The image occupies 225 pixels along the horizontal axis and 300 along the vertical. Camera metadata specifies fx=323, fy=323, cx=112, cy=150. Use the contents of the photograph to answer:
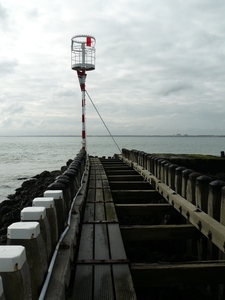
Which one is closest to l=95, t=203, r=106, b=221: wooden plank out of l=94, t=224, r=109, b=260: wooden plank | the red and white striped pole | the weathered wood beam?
l=94, t=224, r=109, b=260: wooden plank

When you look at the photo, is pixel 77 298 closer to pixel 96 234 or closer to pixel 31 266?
pixel 31 266

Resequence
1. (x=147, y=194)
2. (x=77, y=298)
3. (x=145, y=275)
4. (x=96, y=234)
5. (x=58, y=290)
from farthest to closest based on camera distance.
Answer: (x=147, y=194) → (x=96, y=234) → (x=145, y=275) → (x=77, y=298) → (x=58, y=290)

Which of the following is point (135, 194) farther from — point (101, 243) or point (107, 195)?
point (101, 243)

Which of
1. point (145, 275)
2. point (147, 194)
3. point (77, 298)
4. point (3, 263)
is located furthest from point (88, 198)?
point (3, 263)

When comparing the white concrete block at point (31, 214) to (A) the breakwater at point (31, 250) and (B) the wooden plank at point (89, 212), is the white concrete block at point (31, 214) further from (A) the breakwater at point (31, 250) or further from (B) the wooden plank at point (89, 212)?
(B) the wooden plank at point (89, 212)

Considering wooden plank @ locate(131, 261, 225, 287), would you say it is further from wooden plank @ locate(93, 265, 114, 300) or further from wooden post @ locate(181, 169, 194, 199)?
wooden post @ locate(181, 169, 194, 199)

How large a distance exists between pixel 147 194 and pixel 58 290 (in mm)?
5310

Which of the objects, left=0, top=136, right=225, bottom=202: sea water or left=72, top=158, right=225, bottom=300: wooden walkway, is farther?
left=0, top=136, right=225, bottom=202: sea water

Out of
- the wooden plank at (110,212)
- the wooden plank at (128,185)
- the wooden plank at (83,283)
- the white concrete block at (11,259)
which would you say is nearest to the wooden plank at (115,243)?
the wooden plank at (110,212)

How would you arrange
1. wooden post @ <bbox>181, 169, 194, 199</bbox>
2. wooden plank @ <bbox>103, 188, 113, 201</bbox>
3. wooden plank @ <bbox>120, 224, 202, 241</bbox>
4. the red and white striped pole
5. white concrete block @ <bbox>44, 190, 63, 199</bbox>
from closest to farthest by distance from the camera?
1. white concrete block @ <bbox>44, 190, 63, 199</bbox>
2. wooden plank @ <bbox>120, 224, 202, 241</bbox>
3. wooden post @ <bbox>181, 169, 194, 199</bbox>
4. wooden plank @ <bbox>103, 188, 113, 201</bbox>
5. the red and white striped pole

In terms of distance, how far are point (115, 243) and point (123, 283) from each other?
1036 mm

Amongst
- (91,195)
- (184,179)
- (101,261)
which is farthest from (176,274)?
(91,195)

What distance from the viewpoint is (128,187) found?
8930 millimetres

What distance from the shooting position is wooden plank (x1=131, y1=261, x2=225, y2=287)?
3537 millimetres
